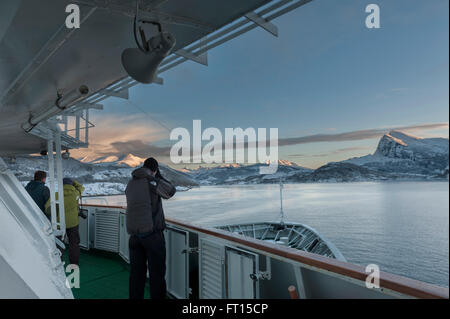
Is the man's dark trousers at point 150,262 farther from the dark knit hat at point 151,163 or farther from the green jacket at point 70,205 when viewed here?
the green jacket at point 70,205

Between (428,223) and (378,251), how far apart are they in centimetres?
1142

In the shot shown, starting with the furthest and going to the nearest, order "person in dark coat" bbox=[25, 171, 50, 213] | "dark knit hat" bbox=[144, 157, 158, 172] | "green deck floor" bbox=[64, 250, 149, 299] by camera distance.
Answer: "person in dark coat" bbox=[25, 171, 50, 213], "green deck floor" bbox=[64, 250, 149, 299], "dark knit hat" bbox=[144, 157, 158, 172]

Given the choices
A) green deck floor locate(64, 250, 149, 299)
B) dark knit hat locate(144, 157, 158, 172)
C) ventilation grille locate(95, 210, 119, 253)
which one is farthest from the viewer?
ventilation grille locate(95, 210, 119, 253)

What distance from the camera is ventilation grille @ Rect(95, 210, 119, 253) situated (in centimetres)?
346

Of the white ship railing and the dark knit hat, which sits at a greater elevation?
the dark knit hat

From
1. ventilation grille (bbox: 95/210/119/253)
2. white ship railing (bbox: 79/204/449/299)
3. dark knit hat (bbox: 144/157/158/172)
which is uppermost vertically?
dark knit hat (bbox: 144/157/158/172)

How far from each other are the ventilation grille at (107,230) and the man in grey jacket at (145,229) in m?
1.79

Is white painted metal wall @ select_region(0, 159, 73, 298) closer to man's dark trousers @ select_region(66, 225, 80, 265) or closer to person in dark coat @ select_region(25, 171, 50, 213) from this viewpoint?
man's dark trousers @ select_region(66, 225, 80, 265)

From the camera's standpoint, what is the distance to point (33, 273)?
1199 mm

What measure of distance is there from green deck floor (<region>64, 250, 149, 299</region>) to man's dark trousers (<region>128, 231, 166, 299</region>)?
0.51 metres

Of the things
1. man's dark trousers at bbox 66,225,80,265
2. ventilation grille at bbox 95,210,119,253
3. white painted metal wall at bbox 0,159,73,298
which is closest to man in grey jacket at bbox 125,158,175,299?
white painted metal wall at bbox 0,159,73,298

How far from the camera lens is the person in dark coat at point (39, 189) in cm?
298

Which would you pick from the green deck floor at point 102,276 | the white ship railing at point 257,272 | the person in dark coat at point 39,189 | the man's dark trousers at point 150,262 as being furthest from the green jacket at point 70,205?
the man's dark trousers at point 150,262

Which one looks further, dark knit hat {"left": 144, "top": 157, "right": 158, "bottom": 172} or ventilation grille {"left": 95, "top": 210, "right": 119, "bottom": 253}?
ventilation grille {"left": 95, "top": 210, "right": 119, "bottom": 253}
